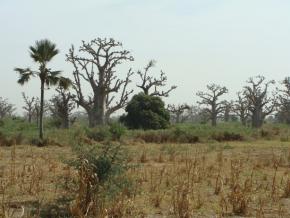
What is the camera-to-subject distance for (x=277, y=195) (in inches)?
427

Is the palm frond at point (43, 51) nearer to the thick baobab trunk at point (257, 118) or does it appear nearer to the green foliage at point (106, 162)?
the green foliage at point (106, 162)

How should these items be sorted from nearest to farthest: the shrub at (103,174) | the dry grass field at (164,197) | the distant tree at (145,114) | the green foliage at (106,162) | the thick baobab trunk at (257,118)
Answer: the shrub at (103,174)
the dry grass field at (164,197)
the green foliage at (106,162)
the distant tree at (145,114)
the thick baobab trunk at (257,118)

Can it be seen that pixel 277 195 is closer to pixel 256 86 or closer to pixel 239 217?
pixel 239 217

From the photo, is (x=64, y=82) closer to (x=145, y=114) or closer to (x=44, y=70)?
(x=44, y=70)

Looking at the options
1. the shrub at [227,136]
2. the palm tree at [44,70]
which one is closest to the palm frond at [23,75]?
the palm tree at [44,70]

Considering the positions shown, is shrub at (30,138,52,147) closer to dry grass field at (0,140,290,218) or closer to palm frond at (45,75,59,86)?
palm frond at (45,75,59,86)

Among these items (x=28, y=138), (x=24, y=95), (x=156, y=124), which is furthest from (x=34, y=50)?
(x=24, y=95)

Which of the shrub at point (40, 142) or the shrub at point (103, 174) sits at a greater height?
the shrub at point (40, 142)

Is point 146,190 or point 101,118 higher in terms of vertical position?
point 101,118

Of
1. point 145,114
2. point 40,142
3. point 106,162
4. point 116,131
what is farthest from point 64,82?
point 106,162

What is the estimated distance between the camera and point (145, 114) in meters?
43.7

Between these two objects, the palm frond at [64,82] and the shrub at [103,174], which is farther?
the palm frond at [64,82]

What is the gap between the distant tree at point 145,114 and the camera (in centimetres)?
4378

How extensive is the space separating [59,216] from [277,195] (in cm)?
460
